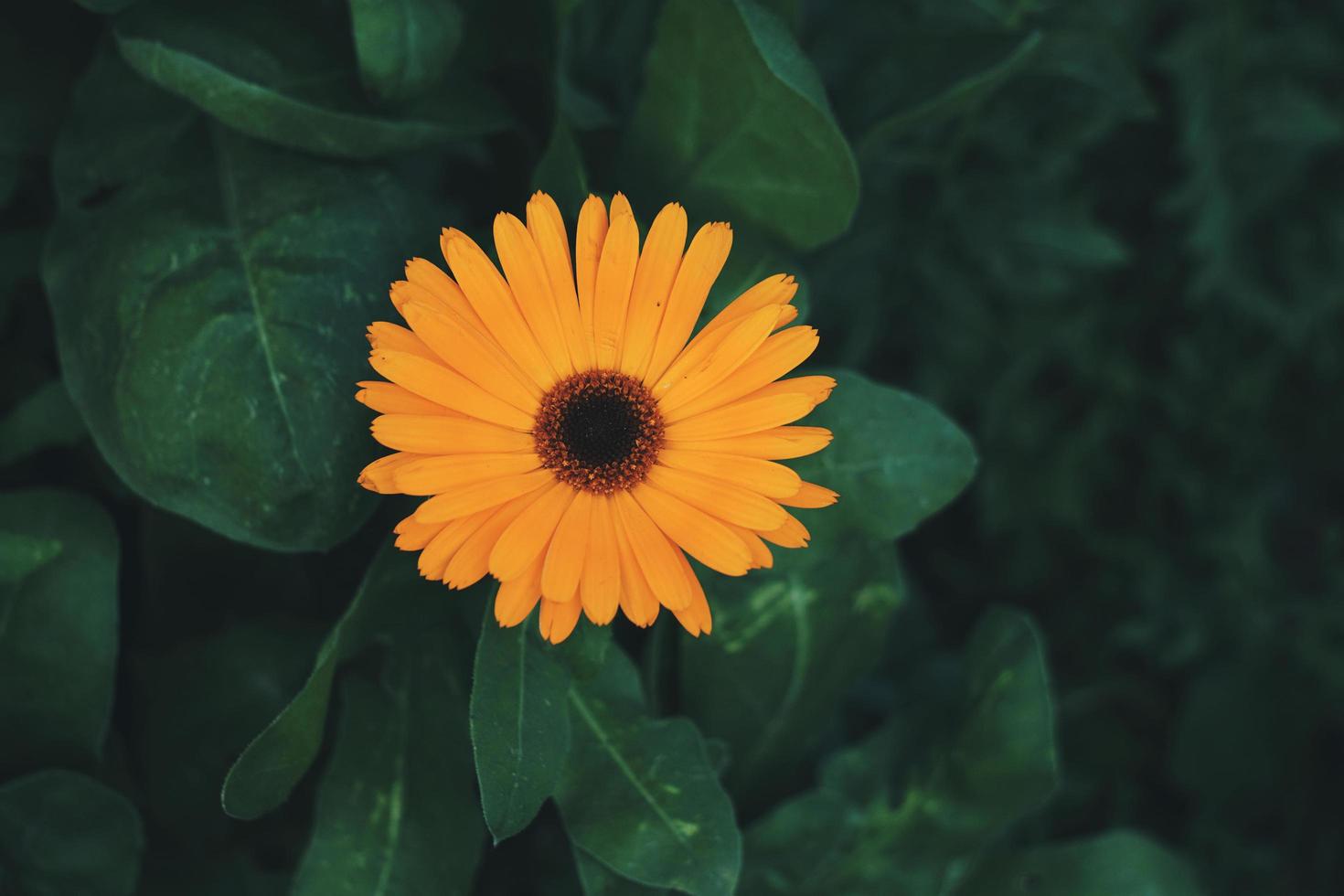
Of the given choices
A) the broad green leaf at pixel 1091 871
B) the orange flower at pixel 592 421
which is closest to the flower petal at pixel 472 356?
the orange flower at pixel 592 421

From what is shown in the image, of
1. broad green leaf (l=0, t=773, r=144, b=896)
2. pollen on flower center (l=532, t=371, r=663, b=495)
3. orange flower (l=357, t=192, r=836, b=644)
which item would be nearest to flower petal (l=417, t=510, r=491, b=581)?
orange flower (l=357, t=192, r=836, b=644)

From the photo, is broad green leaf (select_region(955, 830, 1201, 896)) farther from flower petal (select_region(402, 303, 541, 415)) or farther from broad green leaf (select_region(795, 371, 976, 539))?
flower petal (select_region(402, 303, 541, 415))

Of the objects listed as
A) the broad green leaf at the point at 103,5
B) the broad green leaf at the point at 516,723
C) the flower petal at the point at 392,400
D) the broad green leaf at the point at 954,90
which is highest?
the broad green leaf at the point at 954,90

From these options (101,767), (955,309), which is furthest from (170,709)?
(955,309)

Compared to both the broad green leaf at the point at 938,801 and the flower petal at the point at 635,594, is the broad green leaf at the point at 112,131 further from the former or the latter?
the broad green leaf at the point at 938,801

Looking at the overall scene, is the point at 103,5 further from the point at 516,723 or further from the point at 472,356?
the point at 516,723

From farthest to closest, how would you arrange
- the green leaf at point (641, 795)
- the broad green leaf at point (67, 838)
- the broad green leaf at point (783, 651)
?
the broad green leaf at point (783, 651), the broad green leaf at point (67, 838), the green leaf at point (641, 795)

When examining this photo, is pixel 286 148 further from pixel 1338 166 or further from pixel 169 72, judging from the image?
pixel 1338 166
